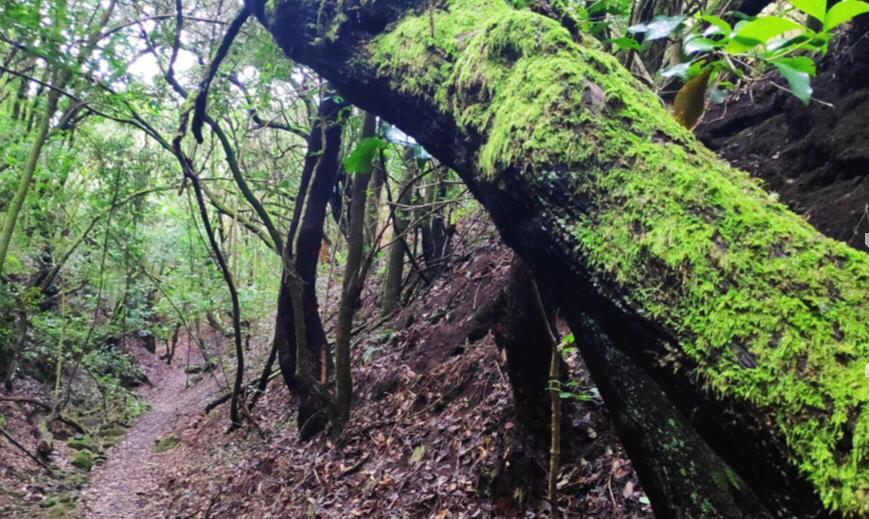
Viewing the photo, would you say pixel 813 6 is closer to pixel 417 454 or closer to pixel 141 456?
pixel 417 454

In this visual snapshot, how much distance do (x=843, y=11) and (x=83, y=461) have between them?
41.3 ft

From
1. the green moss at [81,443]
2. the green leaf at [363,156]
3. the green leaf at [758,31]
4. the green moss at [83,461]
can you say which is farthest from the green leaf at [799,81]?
the green moss at [81,443]

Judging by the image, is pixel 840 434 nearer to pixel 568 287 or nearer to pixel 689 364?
pixel 689 364

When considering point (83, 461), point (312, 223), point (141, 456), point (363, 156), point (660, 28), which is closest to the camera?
point (660, 28)

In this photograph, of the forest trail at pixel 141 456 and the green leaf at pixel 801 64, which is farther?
the forest trail at pixel 141 456

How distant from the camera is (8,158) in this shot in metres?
11.2

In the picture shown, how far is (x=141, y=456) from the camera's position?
11.6 m

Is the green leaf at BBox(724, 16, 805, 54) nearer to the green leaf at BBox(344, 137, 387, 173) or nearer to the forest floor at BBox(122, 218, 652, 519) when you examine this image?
the green leaf at BBox(344, 137, 387, 173)

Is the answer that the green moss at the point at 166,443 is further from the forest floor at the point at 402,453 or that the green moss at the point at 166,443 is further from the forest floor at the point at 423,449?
the forest floor at the point at 423,449

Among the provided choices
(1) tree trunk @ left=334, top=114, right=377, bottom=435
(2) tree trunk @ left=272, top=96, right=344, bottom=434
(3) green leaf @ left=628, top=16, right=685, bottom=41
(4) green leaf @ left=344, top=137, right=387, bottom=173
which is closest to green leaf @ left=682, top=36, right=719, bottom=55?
(3) green leaf @ left=628, top=16, right=685, bottom=41

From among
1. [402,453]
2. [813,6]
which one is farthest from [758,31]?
[402,453]

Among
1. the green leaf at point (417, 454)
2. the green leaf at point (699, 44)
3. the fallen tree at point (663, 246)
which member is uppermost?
the green leaf at point (699, 44)

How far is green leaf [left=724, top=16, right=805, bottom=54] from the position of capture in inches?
54.6

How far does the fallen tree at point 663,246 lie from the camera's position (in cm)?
105
